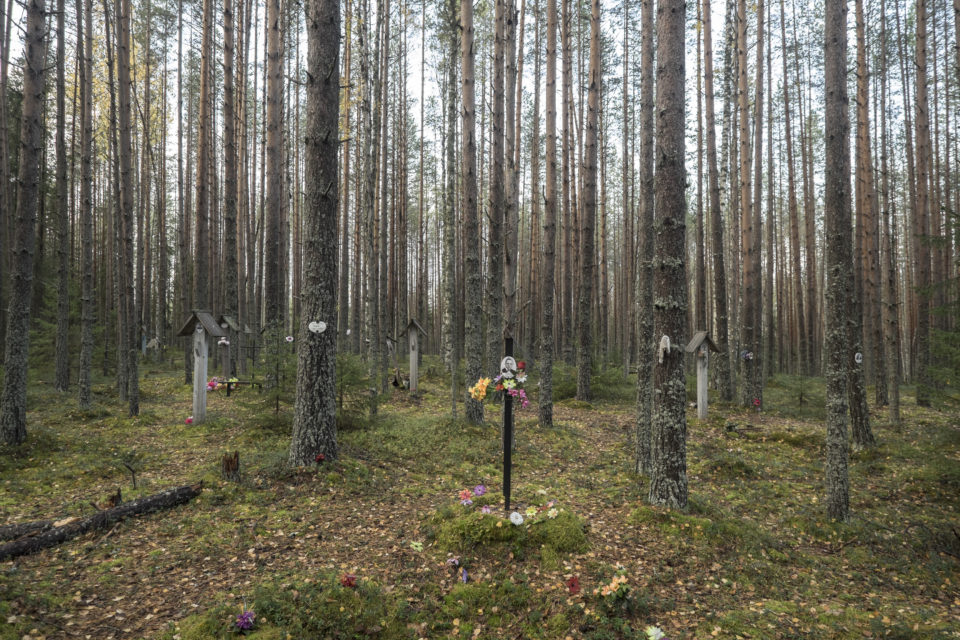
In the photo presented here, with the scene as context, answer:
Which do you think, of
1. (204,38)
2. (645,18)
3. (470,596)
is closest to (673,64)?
(645,18)

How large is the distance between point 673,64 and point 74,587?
6936 millimetres

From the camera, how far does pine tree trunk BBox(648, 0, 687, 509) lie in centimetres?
464

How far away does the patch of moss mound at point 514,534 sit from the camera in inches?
154

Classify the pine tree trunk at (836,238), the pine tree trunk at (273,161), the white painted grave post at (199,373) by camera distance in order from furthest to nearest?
the pine tree trunk at (273,161) < the white painted grave post at (199,373) < the pine tree trunk at (836,238)

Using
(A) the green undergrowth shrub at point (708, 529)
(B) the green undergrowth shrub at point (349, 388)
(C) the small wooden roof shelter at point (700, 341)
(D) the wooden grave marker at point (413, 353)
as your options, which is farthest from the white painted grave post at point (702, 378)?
(D) the wooden grave marker at point (413, 353)

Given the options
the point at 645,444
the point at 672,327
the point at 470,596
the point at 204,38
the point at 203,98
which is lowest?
the point at 470,596

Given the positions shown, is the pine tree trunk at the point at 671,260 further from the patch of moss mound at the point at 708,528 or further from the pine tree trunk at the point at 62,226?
the pine tree trunk at the point at 62,226

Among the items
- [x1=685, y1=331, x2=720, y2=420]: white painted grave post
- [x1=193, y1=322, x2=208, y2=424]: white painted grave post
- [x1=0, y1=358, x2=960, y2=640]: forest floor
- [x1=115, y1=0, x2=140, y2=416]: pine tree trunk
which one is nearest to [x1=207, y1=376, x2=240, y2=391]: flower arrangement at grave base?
[x1=115, y1=0, x2=140, y2=416]: pine tree trunk

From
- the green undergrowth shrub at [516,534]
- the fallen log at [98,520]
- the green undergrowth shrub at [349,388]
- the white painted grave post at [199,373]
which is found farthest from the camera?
the white painted grave post at [199,373]

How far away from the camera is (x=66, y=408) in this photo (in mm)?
9492

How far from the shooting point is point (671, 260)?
4.63 meters

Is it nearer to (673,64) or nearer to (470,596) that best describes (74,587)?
(470,596)

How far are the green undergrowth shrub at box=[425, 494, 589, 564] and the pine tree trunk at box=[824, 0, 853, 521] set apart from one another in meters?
3.03

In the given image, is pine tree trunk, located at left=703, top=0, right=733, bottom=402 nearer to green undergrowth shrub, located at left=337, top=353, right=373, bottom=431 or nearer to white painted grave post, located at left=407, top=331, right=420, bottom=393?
white painted grave post, located at left=407, top=331, right=420, bottom=393
